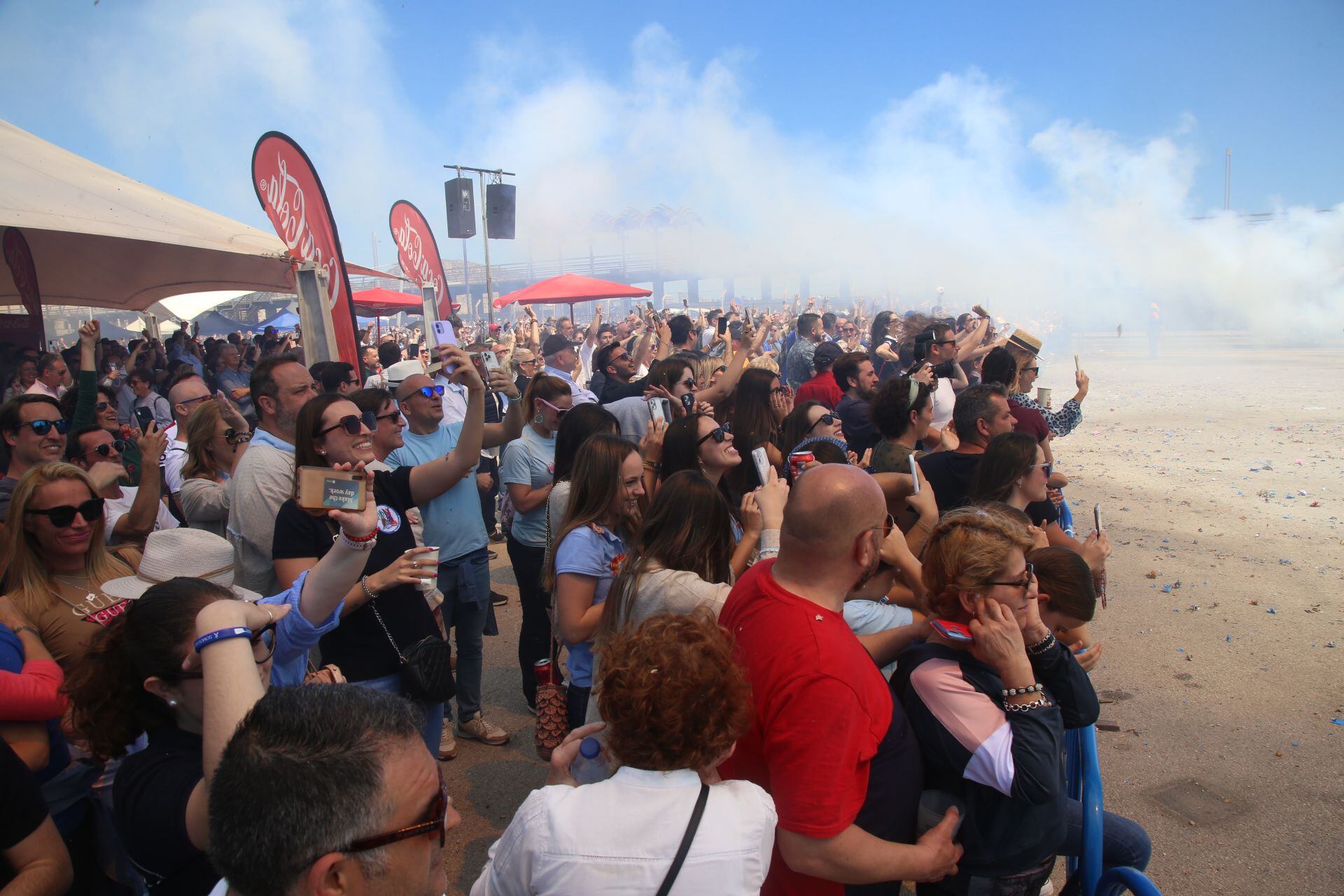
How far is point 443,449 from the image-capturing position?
4367mm

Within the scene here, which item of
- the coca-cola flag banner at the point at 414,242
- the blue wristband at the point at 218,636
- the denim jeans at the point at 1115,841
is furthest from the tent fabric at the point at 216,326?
the denim jeans at the point at 1115,841

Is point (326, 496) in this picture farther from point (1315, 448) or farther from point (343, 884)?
point (1315, 448)

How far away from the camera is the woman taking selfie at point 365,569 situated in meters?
2.80

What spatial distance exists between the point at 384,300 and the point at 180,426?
13.9 metres

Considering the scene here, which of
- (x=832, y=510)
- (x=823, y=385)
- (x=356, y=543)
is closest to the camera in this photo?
(x=832, y=510)

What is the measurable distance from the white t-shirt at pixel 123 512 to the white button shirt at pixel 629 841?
302 centimetres

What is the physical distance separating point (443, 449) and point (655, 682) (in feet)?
10.4

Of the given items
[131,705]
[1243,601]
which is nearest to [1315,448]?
[1243,601]

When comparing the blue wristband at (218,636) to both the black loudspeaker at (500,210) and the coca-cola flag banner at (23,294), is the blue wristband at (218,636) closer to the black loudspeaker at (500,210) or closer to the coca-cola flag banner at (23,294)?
the coca-cola flag banner at (23,294)

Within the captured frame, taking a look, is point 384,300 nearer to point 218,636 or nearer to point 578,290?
point 578,290

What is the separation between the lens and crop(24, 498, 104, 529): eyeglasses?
2.58 meters

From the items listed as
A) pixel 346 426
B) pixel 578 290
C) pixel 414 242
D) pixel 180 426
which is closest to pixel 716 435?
pixel 346 426

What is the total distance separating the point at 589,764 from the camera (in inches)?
66.4

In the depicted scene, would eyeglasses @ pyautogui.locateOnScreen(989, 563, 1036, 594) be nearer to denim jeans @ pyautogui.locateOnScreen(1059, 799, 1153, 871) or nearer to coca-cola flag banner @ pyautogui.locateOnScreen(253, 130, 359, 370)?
denim jeans @ pyautogui.locateOnScreen(1059, 799, 1153, 871)
